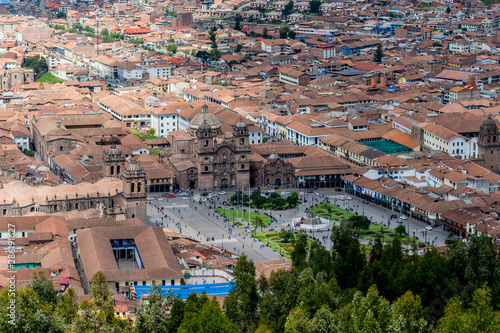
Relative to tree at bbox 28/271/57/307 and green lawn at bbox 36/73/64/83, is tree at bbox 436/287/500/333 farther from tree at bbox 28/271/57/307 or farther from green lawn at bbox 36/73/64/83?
green lawn at bbox 36/73/64/83

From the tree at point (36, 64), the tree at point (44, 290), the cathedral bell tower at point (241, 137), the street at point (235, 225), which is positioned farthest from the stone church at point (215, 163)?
the tree at point (36, 64)

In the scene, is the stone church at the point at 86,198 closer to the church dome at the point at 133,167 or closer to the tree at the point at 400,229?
the church dome at the point at 133,167

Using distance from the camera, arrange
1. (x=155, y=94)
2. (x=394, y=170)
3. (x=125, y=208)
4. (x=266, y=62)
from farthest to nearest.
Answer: (x=266, y=62)
(x=155, y=94)
(x=394, y=170)
(x=125, y=208)

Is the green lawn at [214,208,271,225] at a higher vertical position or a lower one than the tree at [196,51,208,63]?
lower

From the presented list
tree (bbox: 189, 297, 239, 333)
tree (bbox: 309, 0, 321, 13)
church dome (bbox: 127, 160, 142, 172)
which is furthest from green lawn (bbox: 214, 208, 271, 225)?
tree (bbox: 309, 0, 321, 13)

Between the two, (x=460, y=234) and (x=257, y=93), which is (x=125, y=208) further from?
(x=257, y=93)

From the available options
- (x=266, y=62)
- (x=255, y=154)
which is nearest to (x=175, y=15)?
(x=266, y=62)
